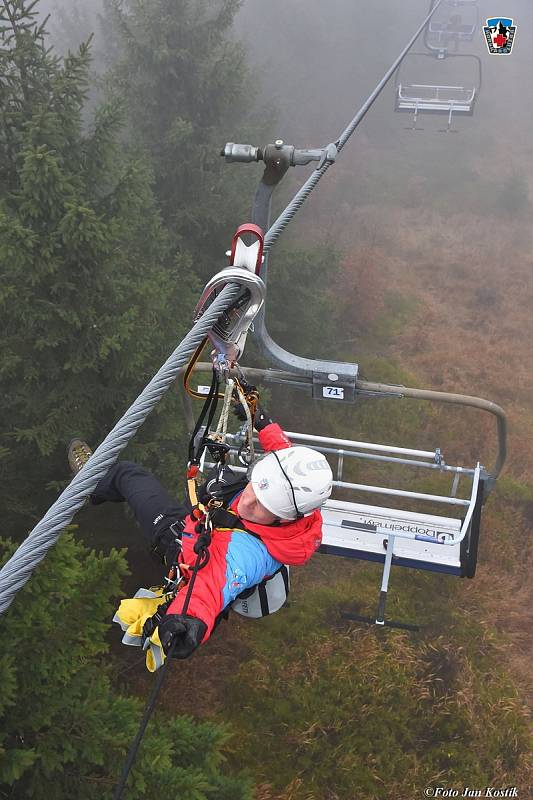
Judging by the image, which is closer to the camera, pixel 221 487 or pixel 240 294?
pixel 240 294

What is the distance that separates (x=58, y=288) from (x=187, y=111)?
349 inches

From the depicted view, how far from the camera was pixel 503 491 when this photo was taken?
11.7 meters

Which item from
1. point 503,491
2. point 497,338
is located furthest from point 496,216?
point 503,491

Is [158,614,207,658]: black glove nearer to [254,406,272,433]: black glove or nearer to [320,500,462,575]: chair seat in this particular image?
[254,406,272,433]: black glove

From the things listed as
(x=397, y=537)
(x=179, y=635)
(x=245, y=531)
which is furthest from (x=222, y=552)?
(x=397, y=537)

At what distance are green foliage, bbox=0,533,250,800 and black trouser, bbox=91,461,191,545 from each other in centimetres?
62

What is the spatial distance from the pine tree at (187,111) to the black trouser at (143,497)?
935 cm

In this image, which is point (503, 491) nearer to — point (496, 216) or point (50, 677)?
point (50, 677)

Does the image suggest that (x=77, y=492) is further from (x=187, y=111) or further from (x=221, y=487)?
(x=187, y=111)

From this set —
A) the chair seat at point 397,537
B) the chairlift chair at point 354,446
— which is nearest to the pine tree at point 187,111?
the chairlift chair at point 354,446

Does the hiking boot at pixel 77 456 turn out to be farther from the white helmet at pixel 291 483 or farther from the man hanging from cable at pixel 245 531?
the white helmet at pixel 291 483

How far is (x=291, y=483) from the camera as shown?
290 centimetres

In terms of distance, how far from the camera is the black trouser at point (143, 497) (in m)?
3.84

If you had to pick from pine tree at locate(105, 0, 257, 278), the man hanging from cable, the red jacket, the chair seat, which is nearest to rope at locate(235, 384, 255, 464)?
the man hanging from cable
